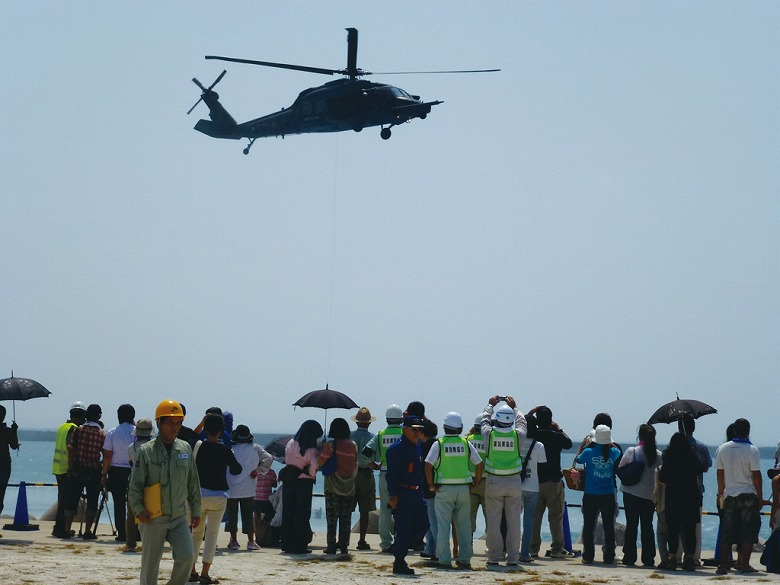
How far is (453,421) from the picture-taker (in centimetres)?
1285

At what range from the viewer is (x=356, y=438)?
48.2 feet

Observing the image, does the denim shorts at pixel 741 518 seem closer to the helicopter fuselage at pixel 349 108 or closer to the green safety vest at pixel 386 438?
the green safety vest at pixel 386 438

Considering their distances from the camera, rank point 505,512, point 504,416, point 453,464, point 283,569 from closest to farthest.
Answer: point 283,569, point 453,464, point 504,416, point 505,512

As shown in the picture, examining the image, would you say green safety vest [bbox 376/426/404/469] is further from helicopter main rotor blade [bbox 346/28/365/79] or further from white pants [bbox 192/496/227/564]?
helicopter main rotor blade [bbox 346/28/365/79]

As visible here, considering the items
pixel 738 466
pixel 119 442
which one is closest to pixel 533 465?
pixel 738 466

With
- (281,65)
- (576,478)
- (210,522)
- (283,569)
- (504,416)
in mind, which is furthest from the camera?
(281,65)

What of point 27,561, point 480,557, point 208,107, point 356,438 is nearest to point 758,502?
point 480,557

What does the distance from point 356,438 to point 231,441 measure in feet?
5.44

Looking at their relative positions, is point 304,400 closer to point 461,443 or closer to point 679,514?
point 461,443

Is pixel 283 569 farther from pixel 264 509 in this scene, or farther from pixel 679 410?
pixel 679 410

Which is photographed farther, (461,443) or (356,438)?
(356,438)

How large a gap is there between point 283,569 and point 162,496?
354 centimetres

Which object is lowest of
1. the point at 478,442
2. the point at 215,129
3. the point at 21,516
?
the point at 21,516

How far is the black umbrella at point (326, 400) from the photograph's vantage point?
51.8ft
